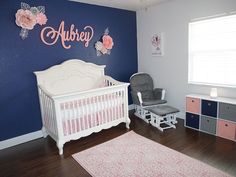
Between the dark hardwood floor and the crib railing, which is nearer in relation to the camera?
the dark hardwood floor

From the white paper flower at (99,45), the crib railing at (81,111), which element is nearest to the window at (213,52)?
the crib railing at (81,111)

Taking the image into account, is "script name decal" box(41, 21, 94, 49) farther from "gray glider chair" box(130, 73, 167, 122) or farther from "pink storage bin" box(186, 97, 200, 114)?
"pink storage bin" box(186, 97, 200, 114)

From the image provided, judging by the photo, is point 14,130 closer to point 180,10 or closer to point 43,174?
point 43,174

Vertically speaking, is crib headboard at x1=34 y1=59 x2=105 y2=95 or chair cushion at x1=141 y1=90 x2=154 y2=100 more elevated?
crib headboard at x1=34 y1=59 x2=105 y2=95

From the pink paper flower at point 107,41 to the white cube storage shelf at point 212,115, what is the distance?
1.89 metres

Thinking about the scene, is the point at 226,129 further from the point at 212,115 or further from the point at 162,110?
the point at 162,110

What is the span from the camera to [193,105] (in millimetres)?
3230

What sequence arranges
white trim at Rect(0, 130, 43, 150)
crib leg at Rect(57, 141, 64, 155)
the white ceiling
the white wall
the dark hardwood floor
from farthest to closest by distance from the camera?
the white ceiling, the white wall, white trim at Rect(0, 130, 43, 150), crib leg at Rect(57, 141, 64, 155), the dark hardwood floor

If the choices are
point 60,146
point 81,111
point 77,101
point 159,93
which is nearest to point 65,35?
point 77,101

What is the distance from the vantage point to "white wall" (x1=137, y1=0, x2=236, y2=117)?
3.12 m

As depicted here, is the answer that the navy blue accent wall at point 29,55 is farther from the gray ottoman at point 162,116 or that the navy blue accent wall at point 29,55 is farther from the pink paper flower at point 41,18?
the gray ottoman at point 162,116

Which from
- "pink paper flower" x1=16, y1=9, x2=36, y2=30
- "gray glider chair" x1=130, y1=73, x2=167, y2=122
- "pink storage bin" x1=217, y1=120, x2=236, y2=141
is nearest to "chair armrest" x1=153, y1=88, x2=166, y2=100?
"gray glider chair" x1=130, y1=73, x2=167, y2=122

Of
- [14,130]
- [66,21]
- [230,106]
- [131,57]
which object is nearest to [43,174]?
[14,130]

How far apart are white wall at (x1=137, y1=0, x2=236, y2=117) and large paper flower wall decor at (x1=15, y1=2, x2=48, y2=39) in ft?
7.27
